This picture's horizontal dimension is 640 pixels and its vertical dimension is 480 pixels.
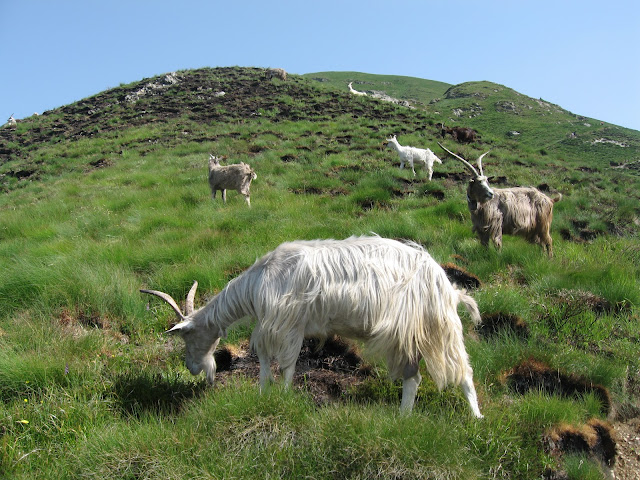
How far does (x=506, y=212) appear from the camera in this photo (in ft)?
23.3

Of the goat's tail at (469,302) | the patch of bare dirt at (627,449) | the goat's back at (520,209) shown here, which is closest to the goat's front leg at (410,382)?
the goat's tail at (469,302)

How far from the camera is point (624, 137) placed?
3272cm

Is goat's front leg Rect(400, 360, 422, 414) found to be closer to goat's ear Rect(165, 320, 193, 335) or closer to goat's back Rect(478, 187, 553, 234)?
goat's ear Rect(165, 320, 193, 335)

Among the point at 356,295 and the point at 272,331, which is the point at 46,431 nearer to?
the point at 272,331

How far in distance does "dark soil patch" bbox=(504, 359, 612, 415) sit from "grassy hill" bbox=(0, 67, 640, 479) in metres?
0.01

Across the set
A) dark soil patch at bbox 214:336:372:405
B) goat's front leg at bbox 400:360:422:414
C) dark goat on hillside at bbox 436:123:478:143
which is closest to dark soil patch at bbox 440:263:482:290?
dark soil patch at bbox 214:336:372:405

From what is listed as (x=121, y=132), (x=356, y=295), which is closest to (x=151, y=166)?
(x=121, y=132)

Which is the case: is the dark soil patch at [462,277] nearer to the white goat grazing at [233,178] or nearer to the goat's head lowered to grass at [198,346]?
the goat's head lowered to grass at [198,346]

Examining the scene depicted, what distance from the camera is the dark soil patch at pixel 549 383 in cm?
366

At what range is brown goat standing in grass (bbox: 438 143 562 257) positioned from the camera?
6863 mm

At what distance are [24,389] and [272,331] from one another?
207 cm

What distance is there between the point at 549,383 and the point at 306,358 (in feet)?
7.65

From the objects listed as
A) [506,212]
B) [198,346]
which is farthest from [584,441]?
[506,212]

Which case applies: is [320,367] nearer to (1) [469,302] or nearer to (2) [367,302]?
(2) [367,302]
